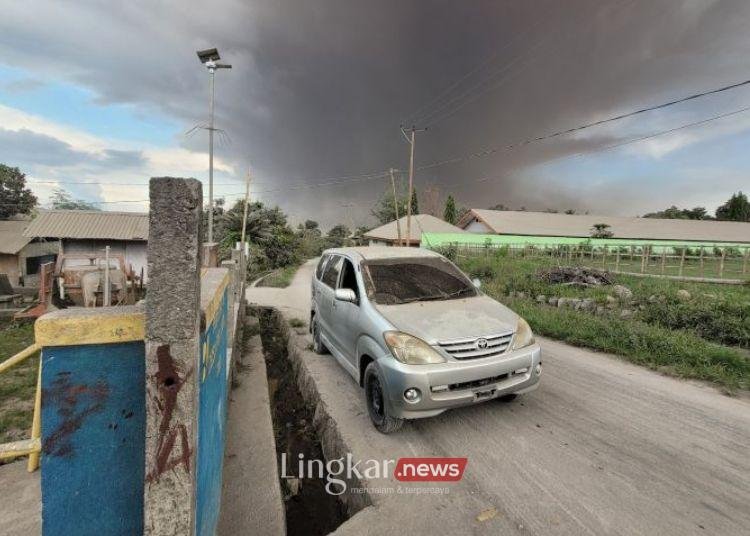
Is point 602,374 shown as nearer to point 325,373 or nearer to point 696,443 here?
point 696,443

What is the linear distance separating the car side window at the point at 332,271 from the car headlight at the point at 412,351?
2041 millimetres

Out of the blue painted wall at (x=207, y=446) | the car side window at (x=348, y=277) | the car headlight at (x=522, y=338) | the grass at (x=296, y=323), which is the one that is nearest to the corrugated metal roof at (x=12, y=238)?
the grass at (x=296, y=323)

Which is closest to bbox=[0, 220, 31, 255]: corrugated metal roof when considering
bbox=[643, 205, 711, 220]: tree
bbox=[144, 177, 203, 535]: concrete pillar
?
bbox=[144, 177, 203, 535]: concrete pillar

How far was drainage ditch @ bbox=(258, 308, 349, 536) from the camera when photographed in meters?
3.18

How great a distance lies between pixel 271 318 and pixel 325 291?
5.32m

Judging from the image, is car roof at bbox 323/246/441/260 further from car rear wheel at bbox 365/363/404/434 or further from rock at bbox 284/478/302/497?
rock at bbox 284/478/302/497

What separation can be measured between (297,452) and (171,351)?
3101 mm

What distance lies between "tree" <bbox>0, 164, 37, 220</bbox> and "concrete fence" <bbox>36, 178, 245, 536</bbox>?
196ft

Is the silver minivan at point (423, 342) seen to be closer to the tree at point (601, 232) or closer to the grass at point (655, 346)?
the grass at point (655, 346)

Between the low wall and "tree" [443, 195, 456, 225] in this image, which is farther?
"tree" [443, 195, 456, 225]

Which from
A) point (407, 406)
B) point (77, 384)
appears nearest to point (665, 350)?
point (407, 406)

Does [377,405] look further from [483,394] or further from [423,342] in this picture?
[483,394]

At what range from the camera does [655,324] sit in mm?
7449

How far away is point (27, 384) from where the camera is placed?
5.41m
